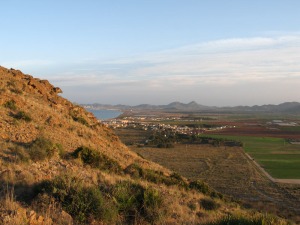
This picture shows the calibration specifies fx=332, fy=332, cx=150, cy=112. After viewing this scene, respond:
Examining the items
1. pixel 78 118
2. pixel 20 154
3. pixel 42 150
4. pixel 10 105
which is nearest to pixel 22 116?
pixel 10 105

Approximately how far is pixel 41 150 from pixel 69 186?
453 centimetres

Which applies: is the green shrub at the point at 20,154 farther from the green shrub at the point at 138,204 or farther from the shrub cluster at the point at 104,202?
the green shrub at the point at 138,204

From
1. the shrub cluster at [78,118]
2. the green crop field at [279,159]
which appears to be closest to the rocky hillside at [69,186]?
the shrub cluster at [78,118]

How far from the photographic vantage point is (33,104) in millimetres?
19641

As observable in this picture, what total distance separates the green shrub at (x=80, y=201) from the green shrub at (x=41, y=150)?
3.62 metres

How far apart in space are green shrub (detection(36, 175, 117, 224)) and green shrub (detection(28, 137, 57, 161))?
142 inches

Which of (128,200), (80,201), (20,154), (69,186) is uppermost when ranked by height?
(20,154)

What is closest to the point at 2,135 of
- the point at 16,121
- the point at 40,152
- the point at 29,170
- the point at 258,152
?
the point at 16,121

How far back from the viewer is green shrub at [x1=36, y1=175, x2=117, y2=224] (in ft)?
24.1

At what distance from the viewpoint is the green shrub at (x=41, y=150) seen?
11719 mm

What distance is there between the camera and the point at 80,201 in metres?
7.53

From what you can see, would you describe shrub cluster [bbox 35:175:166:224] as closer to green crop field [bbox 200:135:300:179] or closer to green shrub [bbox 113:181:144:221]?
green shrub [bbox 113:181:144:221]

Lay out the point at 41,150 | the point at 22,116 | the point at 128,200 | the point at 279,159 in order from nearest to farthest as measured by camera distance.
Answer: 1. the point at 128,200
2. the point at 41,150
3. the point at 22,116
4. the point at 279,159

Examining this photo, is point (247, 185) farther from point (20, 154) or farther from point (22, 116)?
point (20, 154)
